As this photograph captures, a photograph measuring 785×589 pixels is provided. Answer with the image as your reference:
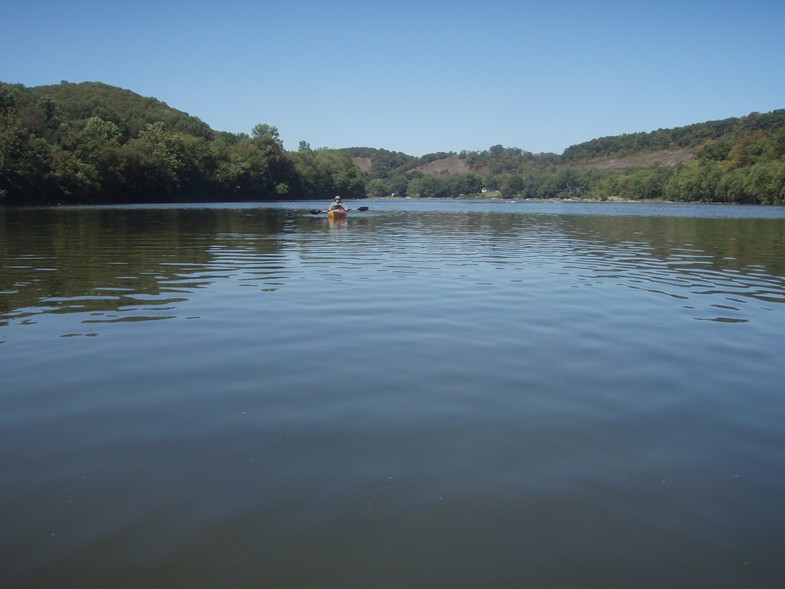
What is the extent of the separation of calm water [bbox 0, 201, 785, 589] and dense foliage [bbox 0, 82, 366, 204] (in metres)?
69.5

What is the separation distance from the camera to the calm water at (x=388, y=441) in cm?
401

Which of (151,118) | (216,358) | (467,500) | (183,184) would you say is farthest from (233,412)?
(151,118)

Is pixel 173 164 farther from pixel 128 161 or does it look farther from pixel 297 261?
pixel 297 261

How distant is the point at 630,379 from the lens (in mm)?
7902

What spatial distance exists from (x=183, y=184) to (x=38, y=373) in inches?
4148

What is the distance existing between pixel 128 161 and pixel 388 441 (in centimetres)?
9573

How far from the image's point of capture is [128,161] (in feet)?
298

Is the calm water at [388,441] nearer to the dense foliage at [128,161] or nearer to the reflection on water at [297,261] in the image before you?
the reflection on water at [297,261]

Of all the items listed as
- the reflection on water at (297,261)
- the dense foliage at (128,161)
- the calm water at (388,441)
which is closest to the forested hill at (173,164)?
the dense foliage at (128,161)

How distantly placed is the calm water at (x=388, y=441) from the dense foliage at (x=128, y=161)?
2735 inches

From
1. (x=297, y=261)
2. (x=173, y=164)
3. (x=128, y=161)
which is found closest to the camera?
(x=297, y=261)

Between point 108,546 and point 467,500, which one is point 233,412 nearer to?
point 108,546

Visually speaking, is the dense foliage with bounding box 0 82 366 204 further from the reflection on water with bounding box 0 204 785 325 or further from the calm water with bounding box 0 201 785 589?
the calm water with bounding box 0 201 785 589

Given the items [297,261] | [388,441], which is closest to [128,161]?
[297,261]
